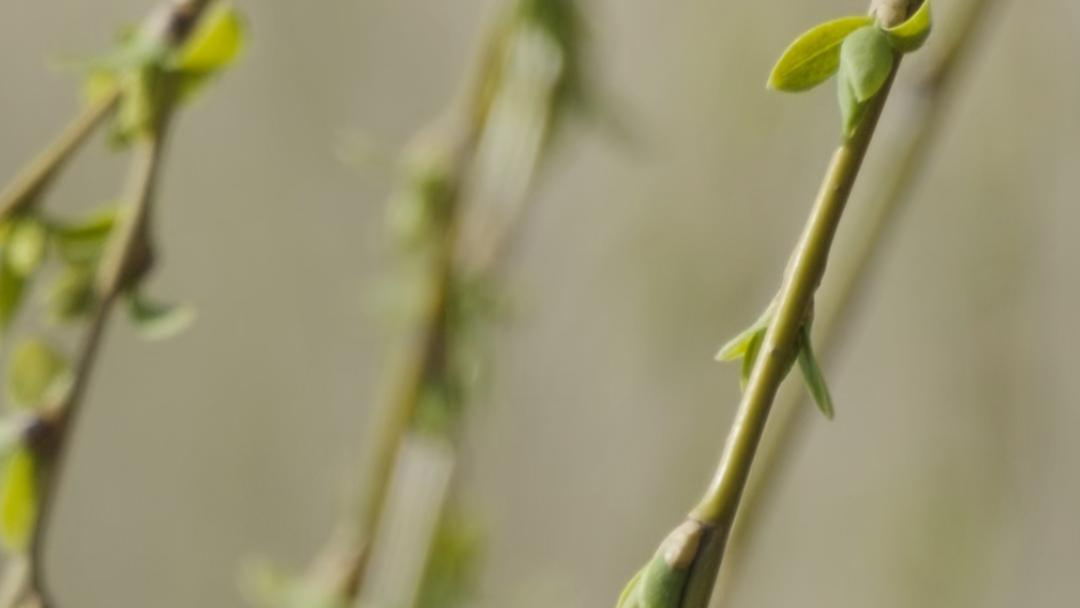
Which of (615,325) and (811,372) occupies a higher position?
(811,372)

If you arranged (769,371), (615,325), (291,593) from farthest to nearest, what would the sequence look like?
(615,325) < (291,593) < (769,371)

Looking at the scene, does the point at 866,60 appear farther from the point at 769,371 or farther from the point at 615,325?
the point at 615,325

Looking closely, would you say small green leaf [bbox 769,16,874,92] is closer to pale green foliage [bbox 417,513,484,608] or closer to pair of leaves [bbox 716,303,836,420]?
pair of leaves [bbox 716,303,836,420]

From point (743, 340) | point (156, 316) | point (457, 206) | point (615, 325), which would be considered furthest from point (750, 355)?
point (615, 325)

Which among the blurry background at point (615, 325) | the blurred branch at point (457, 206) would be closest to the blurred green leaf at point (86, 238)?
the blurred branch at point (457, 206)

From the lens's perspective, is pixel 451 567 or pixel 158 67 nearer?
pixel 158 67

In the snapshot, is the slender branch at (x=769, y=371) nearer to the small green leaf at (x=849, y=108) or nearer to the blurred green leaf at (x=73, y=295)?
the small green leaf at (x=849, y=108)
